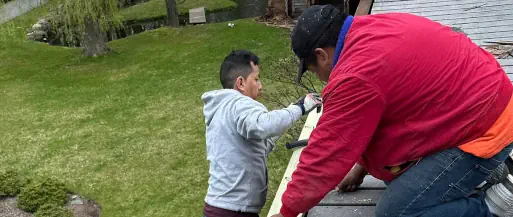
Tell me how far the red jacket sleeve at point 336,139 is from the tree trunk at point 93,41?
12.0 meters

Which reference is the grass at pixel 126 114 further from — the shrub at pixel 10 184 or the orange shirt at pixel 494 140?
the orange shirt at pixel 494 140

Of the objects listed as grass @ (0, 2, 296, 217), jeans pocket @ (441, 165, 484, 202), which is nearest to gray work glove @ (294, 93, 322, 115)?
jeans pocket @ (441, 165, 484, 202)

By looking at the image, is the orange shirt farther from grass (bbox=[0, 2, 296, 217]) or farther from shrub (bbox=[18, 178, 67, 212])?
shrub (bbox=[18, 178, 67, 212])

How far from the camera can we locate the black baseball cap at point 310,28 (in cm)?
224

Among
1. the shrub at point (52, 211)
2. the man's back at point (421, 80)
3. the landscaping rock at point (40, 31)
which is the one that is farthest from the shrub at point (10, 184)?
the landscaping rock at point (40, 31)

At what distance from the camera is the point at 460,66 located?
85.7 inches

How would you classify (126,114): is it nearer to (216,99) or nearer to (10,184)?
(10,184)

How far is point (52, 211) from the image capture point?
22.0 ft

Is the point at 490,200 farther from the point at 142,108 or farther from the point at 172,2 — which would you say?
the point at 172,2

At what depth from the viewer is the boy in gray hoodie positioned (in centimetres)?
288

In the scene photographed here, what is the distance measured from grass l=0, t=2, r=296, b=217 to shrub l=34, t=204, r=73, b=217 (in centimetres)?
44

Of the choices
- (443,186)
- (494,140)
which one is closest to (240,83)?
(443,186)

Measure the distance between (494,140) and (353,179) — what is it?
3.17 feet

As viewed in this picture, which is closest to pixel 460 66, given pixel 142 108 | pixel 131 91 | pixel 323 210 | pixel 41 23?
pixel 323 210
